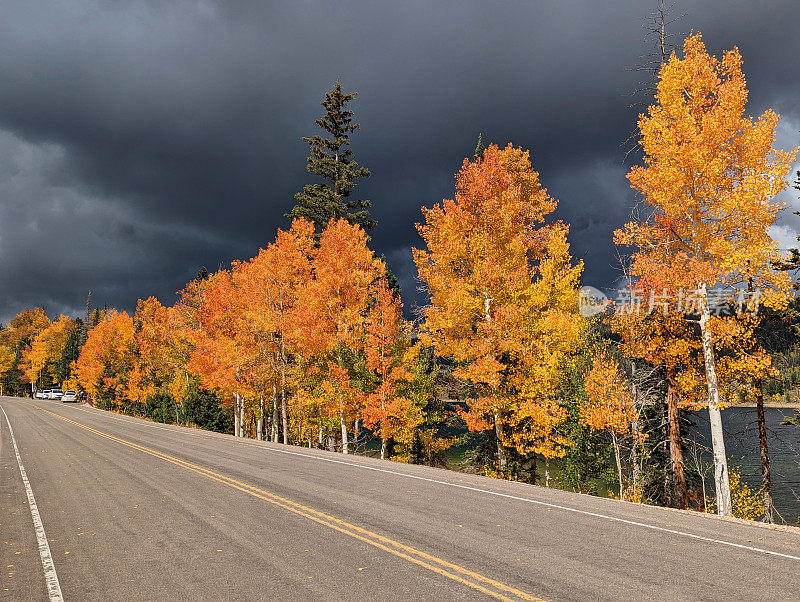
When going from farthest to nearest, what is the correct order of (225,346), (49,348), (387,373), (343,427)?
(49,348), (225,346), (387,373), (343,427)

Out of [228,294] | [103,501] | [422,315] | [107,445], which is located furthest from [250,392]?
[103,501]

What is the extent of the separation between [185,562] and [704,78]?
17.1m

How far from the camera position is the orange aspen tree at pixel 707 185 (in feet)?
40.8

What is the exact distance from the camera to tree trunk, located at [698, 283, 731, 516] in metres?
12.3

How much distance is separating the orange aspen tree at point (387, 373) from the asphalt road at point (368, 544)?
1064 cm

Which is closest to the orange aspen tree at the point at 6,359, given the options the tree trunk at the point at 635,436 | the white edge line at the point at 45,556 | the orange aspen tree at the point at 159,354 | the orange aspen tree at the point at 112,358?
the orange aspen tree at the point at 112,358

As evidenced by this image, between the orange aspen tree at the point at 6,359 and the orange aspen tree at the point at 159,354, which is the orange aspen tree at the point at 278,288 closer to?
the orange aspen tree at the point at 159,354

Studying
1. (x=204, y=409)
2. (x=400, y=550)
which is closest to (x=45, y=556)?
(x=400, y=550)

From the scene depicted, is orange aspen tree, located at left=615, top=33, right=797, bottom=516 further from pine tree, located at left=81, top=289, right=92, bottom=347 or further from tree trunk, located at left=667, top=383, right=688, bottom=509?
pine tree, located at left=81, top=289, right=92, bottom=347

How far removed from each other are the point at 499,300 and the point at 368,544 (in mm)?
12843

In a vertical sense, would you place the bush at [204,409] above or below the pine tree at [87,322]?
below

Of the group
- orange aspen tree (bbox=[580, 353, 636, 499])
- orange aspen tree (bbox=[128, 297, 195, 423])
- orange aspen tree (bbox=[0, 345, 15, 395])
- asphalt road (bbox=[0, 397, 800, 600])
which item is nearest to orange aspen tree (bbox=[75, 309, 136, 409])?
orange aspen tree (bbox=[128, 297, 195, 423])

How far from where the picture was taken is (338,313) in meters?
24.6

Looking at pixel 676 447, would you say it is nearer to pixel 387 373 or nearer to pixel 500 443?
pixel 500 443
